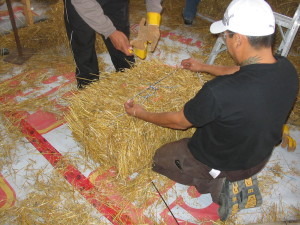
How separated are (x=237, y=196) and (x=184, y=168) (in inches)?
19.8

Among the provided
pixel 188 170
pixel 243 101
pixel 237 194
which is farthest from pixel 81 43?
pixel 237 194

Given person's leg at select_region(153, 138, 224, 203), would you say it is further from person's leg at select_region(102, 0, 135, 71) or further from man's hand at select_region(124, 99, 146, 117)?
person's leg at select_region(102, 0, 135, 71)

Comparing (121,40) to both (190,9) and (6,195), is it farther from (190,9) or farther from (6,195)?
(190,9)

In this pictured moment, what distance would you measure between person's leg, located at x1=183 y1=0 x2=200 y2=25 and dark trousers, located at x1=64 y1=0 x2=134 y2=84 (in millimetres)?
2258

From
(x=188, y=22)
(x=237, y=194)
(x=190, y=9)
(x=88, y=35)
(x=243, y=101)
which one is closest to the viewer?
(x=243, y=101)

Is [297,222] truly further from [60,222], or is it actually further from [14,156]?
[14,156]

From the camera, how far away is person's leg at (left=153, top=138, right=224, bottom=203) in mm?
2342

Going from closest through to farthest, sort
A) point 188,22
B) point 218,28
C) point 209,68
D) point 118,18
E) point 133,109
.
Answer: point 218,28
point 133,109
point 209,68
point 118,18
point 188,22

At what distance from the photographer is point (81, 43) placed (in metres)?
3.03

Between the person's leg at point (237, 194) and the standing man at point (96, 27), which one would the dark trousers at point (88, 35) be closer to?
the standing man at point (96, 27)

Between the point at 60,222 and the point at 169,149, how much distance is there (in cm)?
111

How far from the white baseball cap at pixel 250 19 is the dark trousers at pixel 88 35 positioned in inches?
62.0

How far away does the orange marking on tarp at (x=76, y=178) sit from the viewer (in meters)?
2.33

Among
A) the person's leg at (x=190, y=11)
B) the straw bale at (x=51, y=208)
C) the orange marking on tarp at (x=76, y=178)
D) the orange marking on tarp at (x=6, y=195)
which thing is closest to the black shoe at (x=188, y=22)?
the person's leg at (x=190, y=11)
